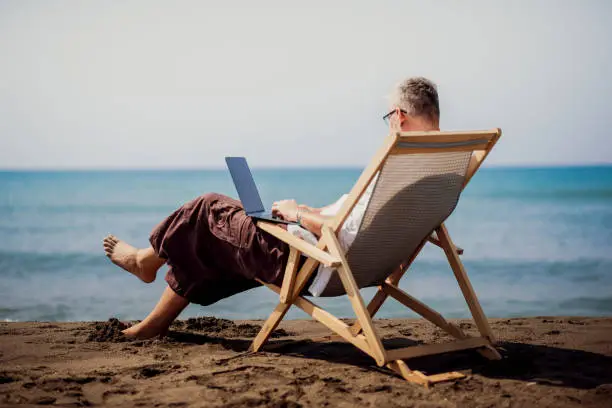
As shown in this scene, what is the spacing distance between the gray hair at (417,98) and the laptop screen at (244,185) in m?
0.89

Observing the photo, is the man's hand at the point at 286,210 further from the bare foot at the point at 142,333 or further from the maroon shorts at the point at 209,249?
the bare foot at the point at 142,333

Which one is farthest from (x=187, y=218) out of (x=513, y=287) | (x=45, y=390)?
(x=513, y=287)

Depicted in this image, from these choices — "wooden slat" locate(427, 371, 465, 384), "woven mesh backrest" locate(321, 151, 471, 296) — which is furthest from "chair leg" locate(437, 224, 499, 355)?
"wooden slat" locate(427, 371, 465, 384)

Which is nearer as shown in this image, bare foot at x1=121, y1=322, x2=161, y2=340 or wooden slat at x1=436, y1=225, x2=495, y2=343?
wooden slat at x1=436, y1=225, x2=495, y2=343

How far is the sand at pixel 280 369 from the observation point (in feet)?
11.4

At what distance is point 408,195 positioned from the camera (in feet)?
12.7

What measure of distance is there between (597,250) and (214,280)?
404 inches

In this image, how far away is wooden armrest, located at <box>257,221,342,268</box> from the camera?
12.1ft

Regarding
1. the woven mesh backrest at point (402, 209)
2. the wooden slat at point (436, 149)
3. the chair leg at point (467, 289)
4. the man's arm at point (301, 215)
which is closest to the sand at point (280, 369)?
the chair leg at point (467, 289)

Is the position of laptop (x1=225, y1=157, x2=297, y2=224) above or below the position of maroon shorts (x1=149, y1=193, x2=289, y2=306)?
above

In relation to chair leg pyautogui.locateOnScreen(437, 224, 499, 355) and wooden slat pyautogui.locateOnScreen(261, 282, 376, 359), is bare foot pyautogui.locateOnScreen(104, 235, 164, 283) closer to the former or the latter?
wooden slat pyautogui.locateOnScreen(261, 282, 376, 359)

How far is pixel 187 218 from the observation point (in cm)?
452

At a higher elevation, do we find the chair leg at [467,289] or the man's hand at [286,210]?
the man's hand at [286,210]

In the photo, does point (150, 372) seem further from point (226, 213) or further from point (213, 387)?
point (226, 213)
